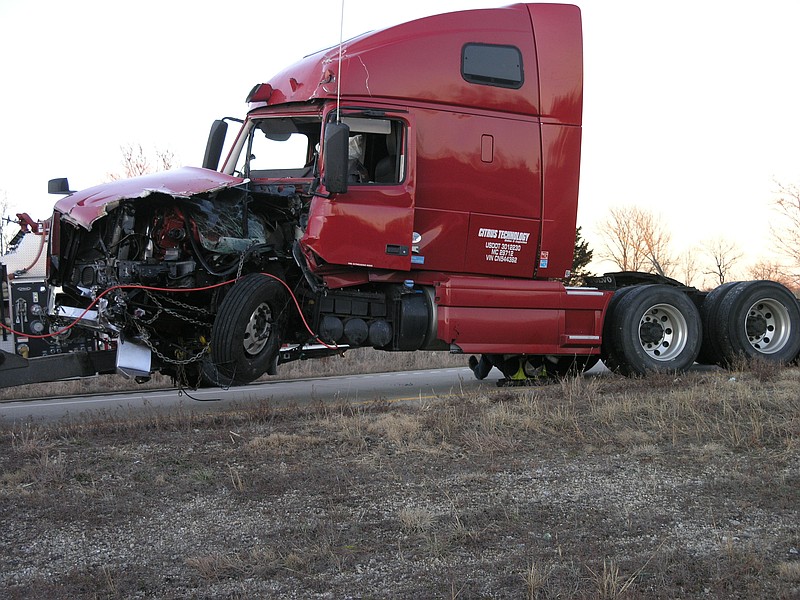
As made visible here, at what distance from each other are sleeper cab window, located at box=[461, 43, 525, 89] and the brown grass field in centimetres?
390

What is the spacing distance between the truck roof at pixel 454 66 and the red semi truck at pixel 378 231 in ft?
0.07

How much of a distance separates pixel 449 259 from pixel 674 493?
189 inches

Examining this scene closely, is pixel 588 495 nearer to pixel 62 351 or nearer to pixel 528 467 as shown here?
pixel 528 467

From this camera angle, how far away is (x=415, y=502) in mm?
5059

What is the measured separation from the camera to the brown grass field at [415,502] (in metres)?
3.93

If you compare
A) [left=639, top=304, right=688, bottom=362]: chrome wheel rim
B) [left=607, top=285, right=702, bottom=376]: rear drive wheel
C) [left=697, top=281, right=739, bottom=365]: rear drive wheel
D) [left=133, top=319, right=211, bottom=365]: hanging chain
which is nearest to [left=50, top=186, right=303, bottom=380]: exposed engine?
[left=133, top=319, right=211, bottom=365]: hanging chain

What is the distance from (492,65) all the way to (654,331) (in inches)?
156

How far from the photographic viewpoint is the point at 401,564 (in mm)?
4121

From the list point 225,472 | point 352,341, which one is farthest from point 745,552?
point 352,341

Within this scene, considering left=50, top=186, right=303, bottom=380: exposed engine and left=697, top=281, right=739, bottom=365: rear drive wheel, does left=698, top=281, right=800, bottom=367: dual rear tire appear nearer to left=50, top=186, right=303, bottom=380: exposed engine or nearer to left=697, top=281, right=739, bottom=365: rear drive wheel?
left=697, top=281, right=739, bottom=365: rear drive wheel

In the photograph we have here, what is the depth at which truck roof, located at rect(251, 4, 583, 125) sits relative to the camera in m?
9.08

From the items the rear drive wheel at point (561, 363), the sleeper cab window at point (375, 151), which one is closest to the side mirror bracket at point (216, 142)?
the sleeper cab window at point (375, 151)

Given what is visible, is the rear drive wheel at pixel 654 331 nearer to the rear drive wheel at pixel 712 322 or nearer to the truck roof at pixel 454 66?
the rear drive wheel at pixel 712 322

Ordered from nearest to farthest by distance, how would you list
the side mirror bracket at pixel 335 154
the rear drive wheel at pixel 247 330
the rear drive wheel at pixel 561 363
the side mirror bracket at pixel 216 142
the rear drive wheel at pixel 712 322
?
1. the rear drive wheel at pixel 247 330
2. the side mirror bracket at pixel 335 154
3. the side mirror bracket at pixel 216 142
4. the rear drive wheel at pixel 561 363
5. the rear drive wheel at pixel 712 322
